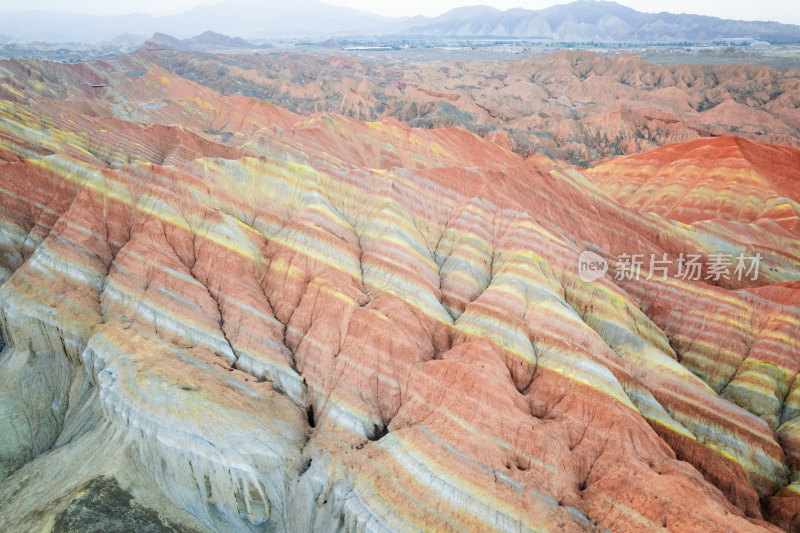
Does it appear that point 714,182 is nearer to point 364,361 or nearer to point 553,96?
point 364,361

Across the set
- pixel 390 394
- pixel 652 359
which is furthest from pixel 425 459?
pixel 652 359

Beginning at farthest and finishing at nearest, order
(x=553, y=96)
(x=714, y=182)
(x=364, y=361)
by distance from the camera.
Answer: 1. (x=553, y=96)
2. (x=714, y=182)
3. (x=364, y=361)

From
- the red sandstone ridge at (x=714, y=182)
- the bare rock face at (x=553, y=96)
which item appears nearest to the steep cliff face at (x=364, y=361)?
the red sandstone ridge at (x=714, y=182)

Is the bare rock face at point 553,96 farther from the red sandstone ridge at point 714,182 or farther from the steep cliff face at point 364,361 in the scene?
the steep cliff face at point 364,361

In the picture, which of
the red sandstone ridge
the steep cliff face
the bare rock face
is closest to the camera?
the steep cliff face

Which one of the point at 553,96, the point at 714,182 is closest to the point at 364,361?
the point at 714,182

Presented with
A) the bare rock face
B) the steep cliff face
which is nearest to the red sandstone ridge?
the bare rock face

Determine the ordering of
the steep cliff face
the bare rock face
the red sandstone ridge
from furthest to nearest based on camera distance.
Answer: the bare rock face, the red sandstone ridge, the steep cliff face

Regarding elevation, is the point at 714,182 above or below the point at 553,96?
below

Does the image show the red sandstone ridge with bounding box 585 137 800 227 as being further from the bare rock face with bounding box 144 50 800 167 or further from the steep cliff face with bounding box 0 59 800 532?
the steep cliff face with bounding box 0 59 800 532

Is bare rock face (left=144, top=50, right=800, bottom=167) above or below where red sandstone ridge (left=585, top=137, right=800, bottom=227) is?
above
